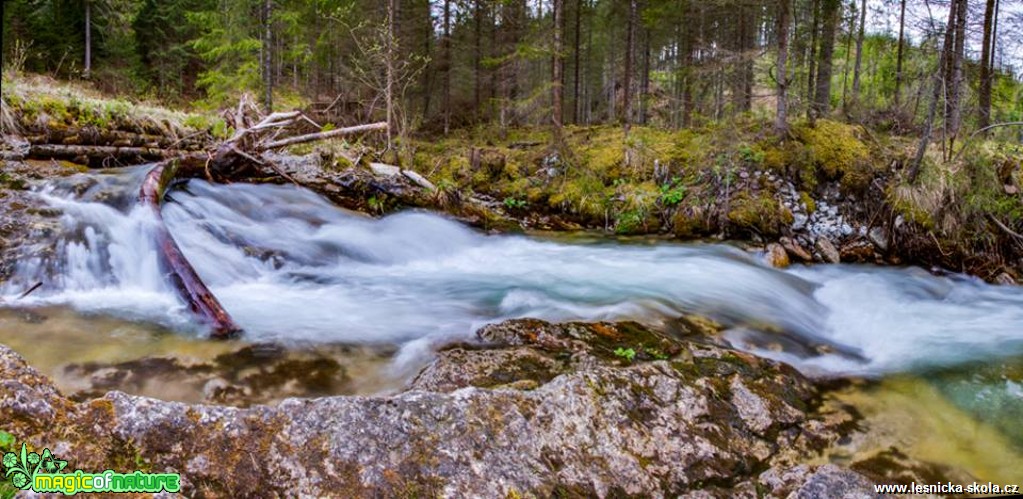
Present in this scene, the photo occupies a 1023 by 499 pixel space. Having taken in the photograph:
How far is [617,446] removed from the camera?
2.67m

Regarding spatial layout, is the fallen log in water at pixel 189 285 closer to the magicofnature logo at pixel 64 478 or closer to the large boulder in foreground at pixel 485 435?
the large boulder in foreground at pixel 485 435

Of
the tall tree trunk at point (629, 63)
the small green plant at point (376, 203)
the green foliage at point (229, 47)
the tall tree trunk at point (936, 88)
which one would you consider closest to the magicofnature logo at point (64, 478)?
the small green plant at point (376, 203)

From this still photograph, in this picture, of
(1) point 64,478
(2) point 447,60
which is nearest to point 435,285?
(1) point 64,478

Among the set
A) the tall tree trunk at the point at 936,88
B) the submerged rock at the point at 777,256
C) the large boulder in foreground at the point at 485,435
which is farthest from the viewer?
the submerged rock at the point at 777,256

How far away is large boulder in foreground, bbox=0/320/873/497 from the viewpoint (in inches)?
83.3

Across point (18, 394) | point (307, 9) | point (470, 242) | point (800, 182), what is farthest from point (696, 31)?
point (18, 394)

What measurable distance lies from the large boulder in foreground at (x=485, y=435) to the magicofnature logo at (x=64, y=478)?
0.17ft

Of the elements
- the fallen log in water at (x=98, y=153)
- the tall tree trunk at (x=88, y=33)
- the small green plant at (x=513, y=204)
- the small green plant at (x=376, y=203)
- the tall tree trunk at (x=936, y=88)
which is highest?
the tall tree trunk at (x=88, y=33)

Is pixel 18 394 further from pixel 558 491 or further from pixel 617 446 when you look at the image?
pixel 617 446

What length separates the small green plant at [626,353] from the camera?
A: 3.71 meters

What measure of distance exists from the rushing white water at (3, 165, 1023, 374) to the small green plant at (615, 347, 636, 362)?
0.90 m

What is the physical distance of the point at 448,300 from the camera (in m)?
5.53

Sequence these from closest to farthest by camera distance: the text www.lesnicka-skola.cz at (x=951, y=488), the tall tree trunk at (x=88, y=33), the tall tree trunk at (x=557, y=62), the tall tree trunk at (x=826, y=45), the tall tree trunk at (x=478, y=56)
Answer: the text www.lesnicka-skola.cz at (x=951, y=488), the tall tree trunk at (x=557, y=62), the tall tree trunk at (x=826, y=45), the tall tree trunk at (x=478, y=56), the tall tree trunk at (x=88, y=33)

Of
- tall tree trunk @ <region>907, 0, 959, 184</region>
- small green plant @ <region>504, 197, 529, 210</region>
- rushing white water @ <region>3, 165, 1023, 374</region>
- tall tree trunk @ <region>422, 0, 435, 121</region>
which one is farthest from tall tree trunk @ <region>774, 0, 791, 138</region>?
tall tree trunk @ <region>422, 0, 435, 121</region>
